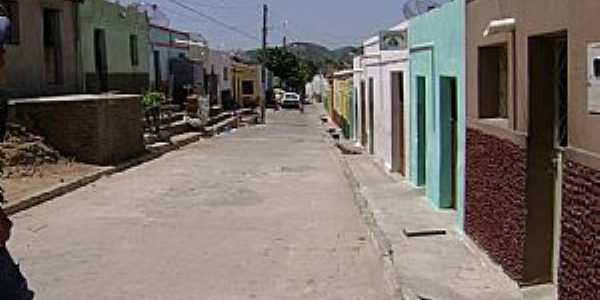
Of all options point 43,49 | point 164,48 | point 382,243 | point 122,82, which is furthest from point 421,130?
point 164,48

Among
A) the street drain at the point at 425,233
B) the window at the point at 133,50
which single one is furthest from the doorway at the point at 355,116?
the street drain at the point at 425,233

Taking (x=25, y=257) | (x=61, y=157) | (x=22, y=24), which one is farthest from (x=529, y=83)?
(x=22, y=24)

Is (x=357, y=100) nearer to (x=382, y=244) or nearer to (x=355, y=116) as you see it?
(x=355, y=116)

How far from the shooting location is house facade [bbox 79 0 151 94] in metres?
27.7

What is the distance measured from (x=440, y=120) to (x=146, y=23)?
2448 centimetres

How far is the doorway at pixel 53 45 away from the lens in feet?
81.3

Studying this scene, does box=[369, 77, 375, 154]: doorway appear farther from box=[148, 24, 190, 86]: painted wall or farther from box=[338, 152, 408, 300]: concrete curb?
box=[148, 24, 190, 86]: painted wall

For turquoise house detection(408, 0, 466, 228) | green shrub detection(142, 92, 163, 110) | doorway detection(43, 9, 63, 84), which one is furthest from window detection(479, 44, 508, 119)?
green shrub detection(142, 92, 163, 110)

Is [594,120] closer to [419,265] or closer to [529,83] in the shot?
[529,83]

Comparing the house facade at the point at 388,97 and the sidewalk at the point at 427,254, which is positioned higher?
the house facade at the point at 388,97

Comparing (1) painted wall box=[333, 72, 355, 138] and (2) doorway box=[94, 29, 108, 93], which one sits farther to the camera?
(1) painted wall box=[333, 72, 355, 138]

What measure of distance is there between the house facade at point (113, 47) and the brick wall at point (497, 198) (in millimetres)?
18270

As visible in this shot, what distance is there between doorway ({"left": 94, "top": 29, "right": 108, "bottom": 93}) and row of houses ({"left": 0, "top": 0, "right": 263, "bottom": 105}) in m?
0.03

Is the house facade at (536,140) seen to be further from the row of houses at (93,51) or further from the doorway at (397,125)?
the doorway at (397,125)
